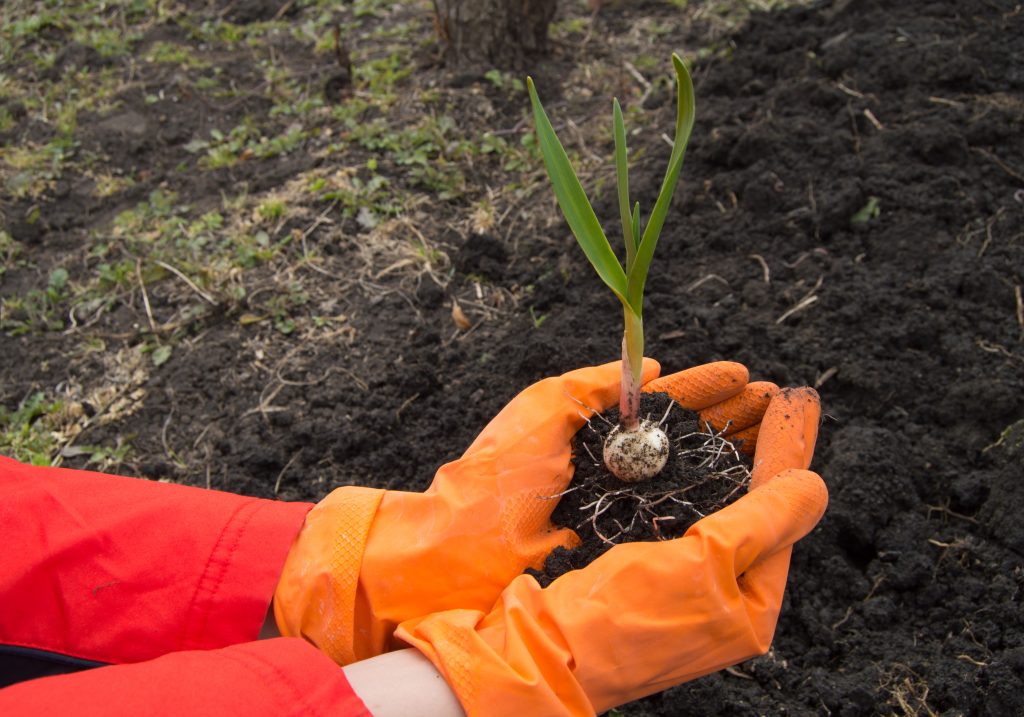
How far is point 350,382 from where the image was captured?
2402 millimetres

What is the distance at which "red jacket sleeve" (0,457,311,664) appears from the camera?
138 cm

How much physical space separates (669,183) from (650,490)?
621 mm

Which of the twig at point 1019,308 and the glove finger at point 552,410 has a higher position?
the glove finger at point 552,410

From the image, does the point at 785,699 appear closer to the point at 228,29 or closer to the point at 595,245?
the point at 595,245

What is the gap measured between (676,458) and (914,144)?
5.38 feet

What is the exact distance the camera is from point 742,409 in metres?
1.72

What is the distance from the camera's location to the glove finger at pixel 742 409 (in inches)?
67.0

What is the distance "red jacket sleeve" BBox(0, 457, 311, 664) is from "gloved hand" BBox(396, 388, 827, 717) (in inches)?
13.2

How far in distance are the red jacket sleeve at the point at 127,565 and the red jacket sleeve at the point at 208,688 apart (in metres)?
0.27

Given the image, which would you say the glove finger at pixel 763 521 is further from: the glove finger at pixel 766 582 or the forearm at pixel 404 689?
the forearm at pixel 404 689

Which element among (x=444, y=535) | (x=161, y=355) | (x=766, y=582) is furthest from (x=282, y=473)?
(x=766, y=582)

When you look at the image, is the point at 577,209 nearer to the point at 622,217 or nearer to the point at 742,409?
the point at 622,217

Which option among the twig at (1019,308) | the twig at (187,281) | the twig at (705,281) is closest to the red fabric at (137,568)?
the twig at (187,281)

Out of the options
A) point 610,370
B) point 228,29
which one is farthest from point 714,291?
point 228,29
